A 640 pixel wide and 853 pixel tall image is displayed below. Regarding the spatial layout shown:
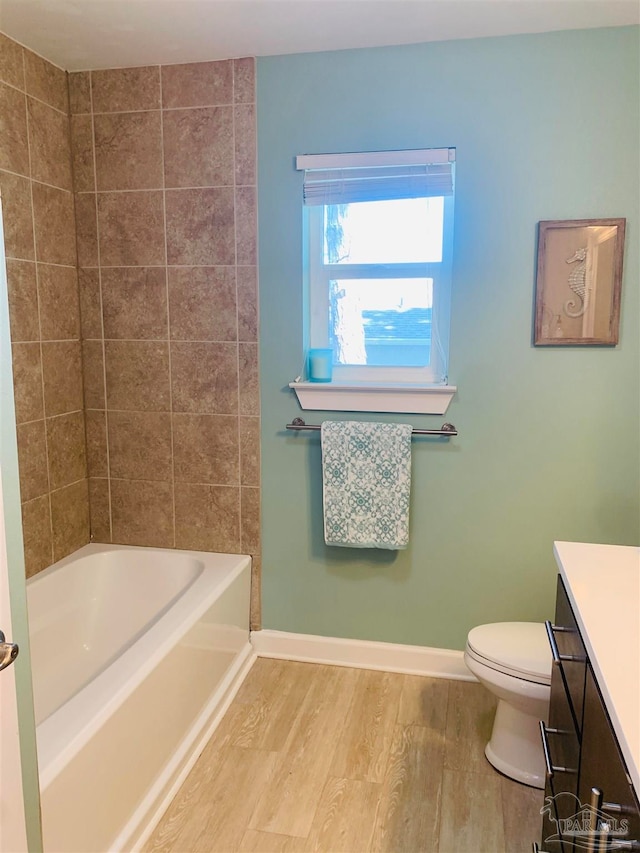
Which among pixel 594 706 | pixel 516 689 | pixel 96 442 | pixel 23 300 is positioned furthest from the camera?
pixel 96 442

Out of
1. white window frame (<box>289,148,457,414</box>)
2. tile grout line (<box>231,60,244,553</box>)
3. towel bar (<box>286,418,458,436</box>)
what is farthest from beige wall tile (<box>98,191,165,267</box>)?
towel bar (<box>286,418,458,436</box>)

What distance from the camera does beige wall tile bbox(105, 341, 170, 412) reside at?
267 cm

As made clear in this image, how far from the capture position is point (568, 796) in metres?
1.29

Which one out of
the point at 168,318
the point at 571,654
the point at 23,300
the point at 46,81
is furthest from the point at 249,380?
the point at 571,654

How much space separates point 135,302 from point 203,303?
306mm

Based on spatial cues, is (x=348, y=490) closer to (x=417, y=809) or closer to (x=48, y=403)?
(x=417, y=809)

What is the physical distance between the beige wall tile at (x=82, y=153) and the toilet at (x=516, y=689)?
2302 mm

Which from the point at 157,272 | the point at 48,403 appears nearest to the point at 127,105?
the point at 157,272

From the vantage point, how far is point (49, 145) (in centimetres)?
246

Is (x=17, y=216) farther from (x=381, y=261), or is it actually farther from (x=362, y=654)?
(x=362, y=654)

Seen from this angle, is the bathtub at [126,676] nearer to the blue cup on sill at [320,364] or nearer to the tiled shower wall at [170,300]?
the tiled shower wall at [170,300]

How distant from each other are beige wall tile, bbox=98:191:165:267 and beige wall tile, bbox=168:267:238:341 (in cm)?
13

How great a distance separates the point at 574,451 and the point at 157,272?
5.86ft

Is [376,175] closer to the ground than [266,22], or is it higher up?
closer to the ground
